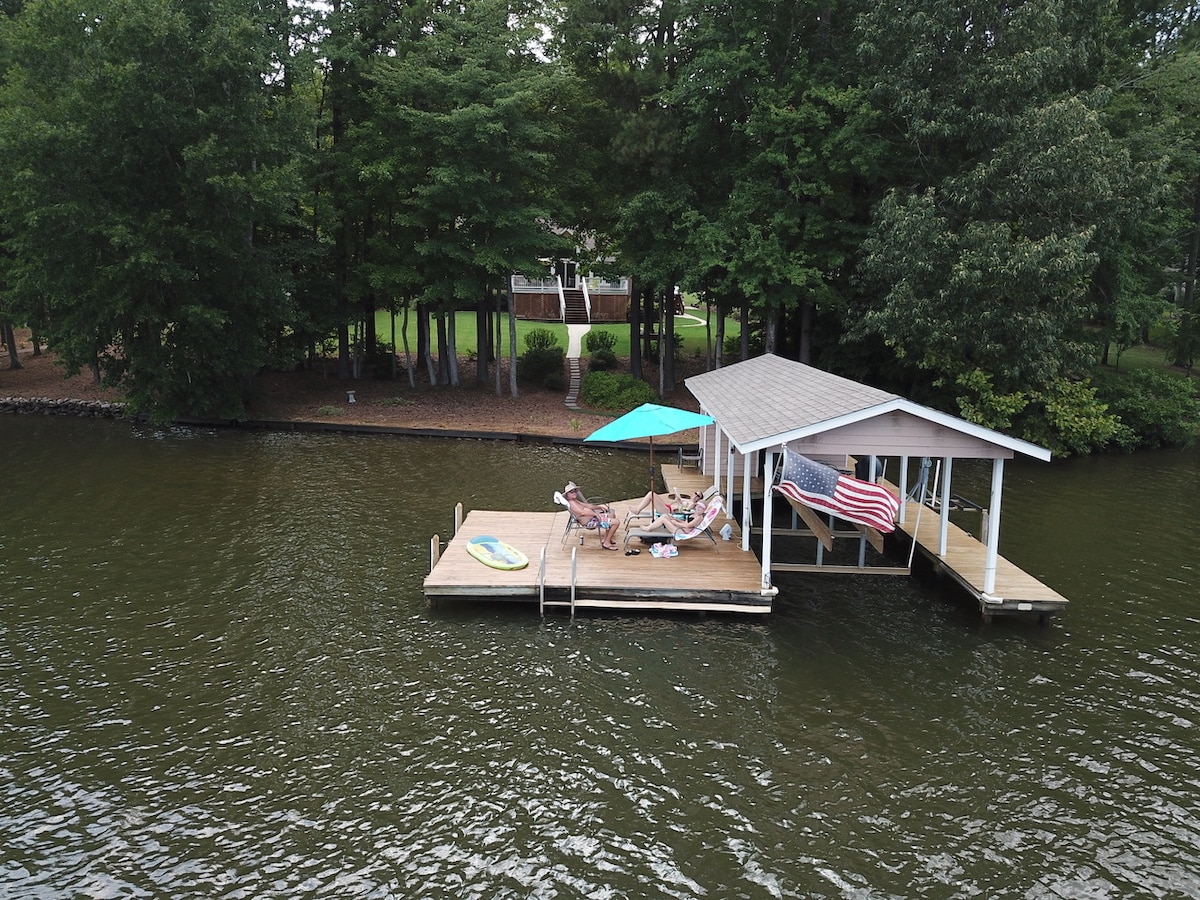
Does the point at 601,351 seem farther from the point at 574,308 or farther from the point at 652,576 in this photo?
the point at 652,576

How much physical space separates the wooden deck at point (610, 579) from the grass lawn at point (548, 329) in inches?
969

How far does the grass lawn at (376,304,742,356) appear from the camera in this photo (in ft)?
138

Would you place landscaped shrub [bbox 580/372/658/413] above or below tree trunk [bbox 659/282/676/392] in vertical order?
below

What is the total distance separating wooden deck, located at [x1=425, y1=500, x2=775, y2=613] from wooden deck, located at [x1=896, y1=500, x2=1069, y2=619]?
137 inches

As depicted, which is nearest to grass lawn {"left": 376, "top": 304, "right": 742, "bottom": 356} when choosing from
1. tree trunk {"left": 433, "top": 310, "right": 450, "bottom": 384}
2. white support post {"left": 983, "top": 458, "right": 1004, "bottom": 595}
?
tree trunk {"left": 433, "top": 310, "right": 450, "bottom": 384}

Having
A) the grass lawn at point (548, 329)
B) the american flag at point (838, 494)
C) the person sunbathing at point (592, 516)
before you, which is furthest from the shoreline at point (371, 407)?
the american flag at point (838, 494)

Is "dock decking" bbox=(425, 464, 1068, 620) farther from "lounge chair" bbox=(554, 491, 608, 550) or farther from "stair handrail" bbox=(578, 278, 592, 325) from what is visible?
"stair handrail" bbox=(578, 278, 592, 325)

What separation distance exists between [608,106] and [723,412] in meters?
17.6

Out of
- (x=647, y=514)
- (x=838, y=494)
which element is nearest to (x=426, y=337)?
(x=647, y=514)

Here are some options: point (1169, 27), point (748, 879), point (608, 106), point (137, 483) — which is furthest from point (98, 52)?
point (1169, 27)

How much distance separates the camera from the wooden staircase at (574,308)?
5138cm

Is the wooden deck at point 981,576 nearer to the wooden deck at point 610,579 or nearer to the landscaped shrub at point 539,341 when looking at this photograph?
the wooden deck at point 610,579

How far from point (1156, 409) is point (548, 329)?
29.8m

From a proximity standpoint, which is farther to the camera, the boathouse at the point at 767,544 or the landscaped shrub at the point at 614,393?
the landscaped shrub at the point at 614,393
